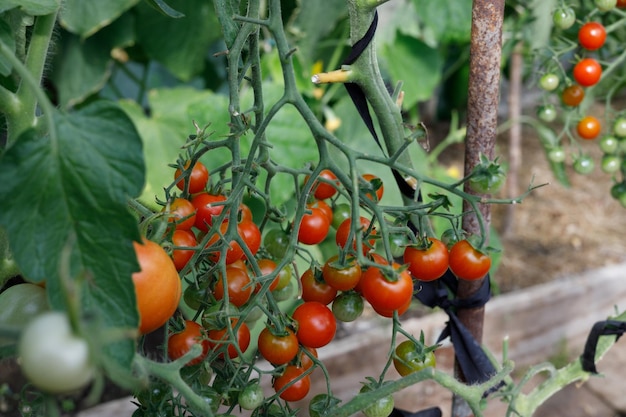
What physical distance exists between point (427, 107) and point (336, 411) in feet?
7.79

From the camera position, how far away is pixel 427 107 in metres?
2.75

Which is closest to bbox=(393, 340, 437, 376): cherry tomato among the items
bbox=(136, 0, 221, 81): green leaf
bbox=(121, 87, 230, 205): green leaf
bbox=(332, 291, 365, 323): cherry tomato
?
bbox=(332, 291, 365, 323): cherry tomato

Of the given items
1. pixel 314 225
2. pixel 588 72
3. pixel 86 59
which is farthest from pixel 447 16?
pixel 314 225

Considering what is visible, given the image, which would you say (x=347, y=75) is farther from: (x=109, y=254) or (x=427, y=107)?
(x=427, y=107)

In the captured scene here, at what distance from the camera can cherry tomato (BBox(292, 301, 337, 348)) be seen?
0.48 metres

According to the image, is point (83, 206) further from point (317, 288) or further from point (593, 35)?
point (593, 35)

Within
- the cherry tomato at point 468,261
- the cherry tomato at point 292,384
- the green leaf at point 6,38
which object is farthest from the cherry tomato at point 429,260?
the green leaf at point 6,38

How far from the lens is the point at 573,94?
0.86 meters

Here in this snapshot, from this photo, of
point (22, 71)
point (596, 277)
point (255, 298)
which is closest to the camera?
point (22, 71)

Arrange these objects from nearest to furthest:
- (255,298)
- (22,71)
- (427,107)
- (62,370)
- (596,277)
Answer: (62,370) < (22,71) < (255,298) < (596,277) < (427,107)

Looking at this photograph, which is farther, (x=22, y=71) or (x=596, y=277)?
(x=596, y=277)

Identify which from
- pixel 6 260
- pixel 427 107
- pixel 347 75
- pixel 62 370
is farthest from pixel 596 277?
pixel 62 370

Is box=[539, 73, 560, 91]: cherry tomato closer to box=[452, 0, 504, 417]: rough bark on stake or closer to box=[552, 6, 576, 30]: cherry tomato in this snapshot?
box=[552, 6, 576, 30]: cherry tomato

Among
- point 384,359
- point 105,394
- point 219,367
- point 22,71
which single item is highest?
point 22,71
